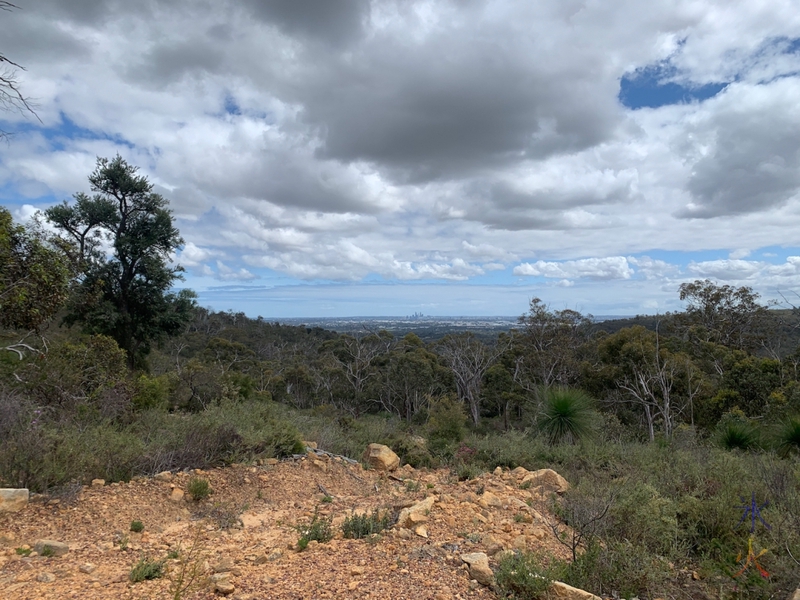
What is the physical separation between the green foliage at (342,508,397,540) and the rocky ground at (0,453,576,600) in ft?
0.35

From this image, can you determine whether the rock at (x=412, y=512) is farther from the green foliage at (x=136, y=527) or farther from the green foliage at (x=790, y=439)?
the green foliage at (x=790, y=439)

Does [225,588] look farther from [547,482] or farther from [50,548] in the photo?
[547,482]

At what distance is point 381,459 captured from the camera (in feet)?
27.1

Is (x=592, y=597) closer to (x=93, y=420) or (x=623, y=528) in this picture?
(x=623, y=528)

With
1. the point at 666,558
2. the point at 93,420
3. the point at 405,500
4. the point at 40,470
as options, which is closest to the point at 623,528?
the point at 666,558

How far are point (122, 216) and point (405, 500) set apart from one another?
14026 mm

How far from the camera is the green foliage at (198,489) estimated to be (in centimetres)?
593

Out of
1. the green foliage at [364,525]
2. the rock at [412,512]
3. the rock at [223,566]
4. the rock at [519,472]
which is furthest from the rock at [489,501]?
the rock at [223,566]

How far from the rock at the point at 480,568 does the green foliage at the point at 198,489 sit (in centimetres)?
342

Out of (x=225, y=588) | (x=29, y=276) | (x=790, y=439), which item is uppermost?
(x=29, y=276)

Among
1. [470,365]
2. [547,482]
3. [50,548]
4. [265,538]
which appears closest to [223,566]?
[265,538]

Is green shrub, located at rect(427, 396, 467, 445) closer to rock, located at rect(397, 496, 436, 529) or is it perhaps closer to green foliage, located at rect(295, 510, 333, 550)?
rock, located at rect(397, 496, 436, 529)

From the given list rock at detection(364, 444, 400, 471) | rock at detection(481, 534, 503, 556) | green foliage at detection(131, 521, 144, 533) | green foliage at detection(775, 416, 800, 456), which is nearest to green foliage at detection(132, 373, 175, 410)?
rock at detection(364, 444, 400, 471)

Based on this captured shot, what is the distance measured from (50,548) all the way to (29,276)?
625 centimetres
